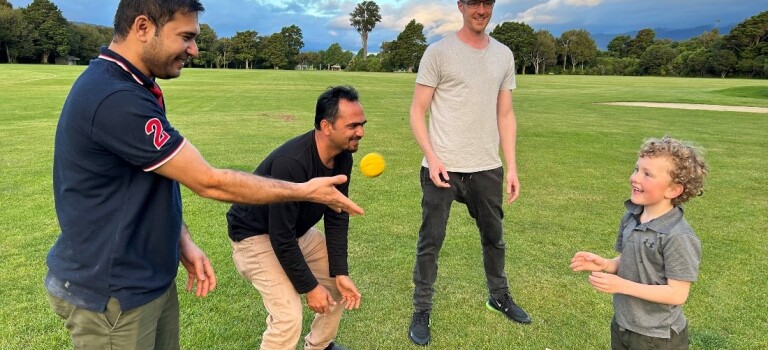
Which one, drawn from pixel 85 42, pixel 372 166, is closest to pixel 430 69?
pixel 372 166

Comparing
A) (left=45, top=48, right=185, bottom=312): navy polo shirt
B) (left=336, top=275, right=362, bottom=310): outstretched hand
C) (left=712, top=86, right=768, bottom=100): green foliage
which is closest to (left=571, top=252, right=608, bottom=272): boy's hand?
(left=336, top=275, right=362, bottom=310): outstretched hand

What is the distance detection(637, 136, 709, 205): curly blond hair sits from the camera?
8.48 feet

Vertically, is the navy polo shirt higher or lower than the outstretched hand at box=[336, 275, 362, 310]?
higher

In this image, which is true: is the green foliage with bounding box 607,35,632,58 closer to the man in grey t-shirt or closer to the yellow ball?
the man in grey t-shirt

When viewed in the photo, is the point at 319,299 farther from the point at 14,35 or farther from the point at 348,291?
the point at 14,35

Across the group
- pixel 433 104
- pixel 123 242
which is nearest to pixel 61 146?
pixel 123 242

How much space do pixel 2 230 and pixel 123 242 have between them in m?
5.29

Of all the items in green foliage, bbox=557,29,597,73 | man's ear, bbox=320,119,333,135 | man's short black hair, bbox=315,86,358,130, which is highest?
green foliage, bbox=557,29,597,73

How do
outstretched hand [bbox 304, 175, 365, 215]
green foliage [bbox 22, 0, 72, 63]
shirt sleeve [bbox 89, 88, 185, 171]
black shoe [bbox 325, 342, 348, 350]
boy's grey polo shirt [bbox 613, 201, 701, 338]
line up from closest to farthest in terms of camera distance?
shirt sleeve [bbox 89, 88, 185, 171], outstretched hand [bbox 304, 175, 365, 215], boy's grey polo shirt [bbox 613, 201, 701, 338], black shoe [bbox 325, 342, 348, 350], green foliage [bbox 22, 0, 72, 63]

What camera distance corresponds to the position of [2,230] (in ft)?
19.4

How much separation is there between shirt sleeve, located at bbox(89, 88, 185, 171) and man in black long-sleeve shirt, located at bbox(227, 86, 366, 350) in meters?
1.02

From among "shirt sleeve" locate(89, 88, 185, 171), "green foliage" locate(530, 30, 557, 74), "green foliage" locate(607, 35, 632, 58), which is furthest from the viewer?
"green foliage" locate(607, 35, 632, 58)

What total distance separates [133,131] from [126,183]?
263 mm

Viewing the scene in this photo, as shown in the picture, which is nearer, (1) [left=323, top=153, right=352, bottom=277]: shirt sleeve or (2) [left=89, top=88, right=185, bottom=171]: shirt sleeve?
(2) [left=89, top=88, right=185, bottom=171]: shirt sleeve
